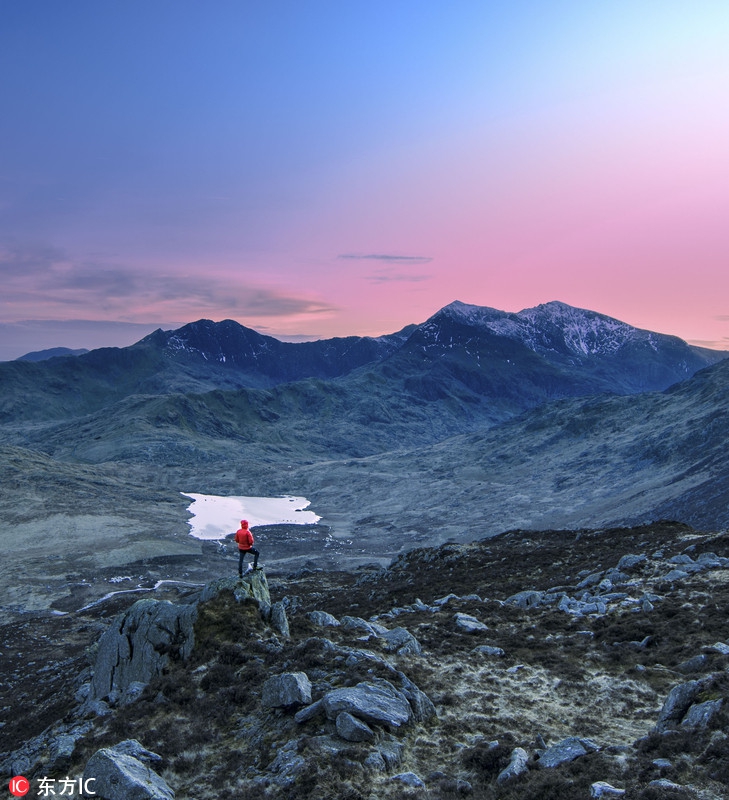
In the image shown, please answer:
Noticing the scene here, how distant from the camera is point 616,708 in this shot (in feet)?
61.7

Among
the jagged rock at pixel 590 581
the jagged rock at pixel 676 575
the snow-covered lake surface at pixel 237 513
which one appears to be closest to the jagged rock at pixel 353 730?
the jagged rock at pixel 590 581

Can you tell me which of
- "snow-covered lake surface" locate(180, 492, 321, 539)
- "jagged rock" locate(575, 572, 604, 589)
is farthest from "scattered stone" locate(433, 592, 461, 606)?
"snow-covered lake surface" locate(180, 492, 321, 539)

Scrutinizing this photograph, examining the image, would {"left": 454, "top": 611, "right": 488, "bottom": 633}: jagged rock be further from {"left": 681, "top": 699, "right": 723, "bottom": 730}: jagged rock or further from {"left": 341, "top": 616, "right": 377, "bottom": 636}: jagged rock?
{"left": 681, "top": 699, "right": 723, "bottom": 730}: jagged rock

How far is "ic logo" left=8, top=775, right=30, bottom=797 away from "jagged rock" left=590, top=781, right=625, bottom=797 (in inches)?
645

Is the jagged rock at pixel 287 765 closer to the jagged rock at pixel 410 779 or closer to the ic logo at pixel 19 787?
the jagged rock at pixel 410 779

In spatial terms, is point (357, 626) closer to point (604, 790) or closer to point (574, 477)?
point (604, 790)

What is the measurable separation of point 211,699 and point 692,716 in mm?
15742

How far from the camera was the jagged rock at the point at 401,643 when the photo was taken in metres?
23.0

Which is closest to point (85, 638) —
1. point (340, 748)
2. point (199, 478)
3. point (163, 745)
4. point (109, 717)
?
point (109, 717)

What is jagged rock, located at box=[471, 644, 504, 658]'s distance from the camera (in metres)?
23.5

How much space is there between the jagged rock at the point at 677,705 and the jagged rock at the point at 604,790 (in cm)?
421

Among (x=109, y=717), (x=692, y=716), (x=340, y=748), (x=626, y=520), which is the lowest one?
(x=626, y=520)

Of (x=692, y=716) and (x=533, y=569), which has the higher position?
(x=692, y=716)

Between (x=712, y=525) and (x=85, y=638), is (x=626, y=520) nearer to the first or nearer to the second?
(x=712, y=525)
